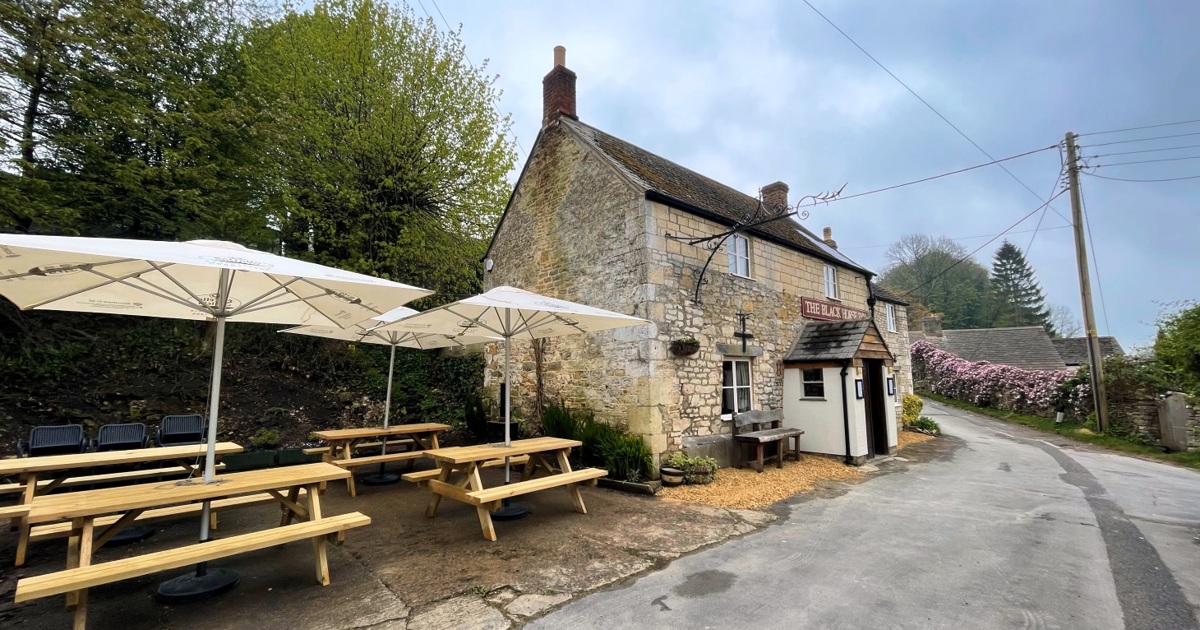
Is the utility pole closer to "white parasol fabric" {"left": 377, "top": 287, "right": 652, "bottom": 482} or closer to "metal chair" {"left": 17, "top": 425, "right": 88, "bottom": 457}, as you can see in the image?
"white parasol fabric" {"left": 377, "top": 287, "right": 652, "bottom": 482}

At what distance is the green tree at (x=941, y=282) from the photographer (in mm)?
39281

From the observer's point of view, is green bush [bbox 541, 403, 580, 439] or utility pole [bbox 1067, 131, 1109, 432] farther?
utility pole [bbox 1067, 131, 1109, 432]

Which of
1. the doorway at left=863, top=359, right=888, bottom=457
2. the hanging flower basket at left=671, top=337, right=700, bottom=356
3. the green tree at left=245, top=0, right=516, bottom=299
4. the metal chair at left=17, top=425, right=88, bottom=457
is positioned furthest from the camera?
the green tree at left=245, top=0, right=516, bottom=299

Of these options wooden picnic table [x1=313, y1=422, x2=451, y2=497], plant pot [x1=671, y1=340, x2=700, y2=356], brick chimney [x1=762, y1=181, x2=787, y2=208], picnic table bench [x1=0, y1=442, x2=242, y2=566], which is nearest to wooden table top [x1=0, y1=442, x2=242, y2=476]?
picnic table bench [x1=0, y1=442, x2=242, y2=566]

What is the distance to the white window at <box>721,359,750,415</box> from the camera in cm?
963

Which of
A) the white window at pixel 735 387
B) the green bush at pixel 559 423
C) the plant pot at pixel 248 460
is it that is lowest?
the plant pot at pixel 248 460

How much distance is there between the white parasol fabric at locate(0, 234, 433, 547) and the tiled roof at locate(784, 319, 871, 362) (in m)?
9.04

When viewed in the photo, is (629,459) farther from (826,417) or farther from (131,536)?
(131,536)

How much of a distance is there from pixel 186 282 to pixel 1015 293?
57.8 meters

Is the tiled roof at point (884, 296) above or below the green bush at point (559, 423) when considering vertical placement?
above

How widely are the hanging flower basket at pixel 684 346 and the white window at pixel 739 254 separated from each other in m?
2.51

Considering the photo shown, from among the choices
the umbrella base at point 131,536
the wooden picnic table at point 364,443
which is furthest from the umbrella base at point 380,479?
the umbrella base at point 131,536

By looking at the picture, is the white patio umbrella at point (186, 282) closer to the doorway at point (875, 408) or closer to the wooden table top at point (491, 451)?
the wooden table top at point (491, 451)

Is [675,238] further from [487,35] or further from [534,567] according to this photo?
[534,567]
